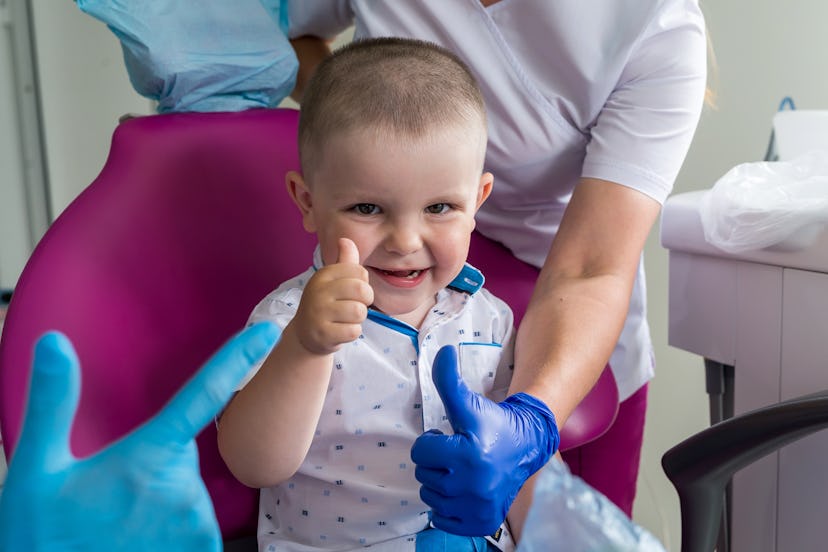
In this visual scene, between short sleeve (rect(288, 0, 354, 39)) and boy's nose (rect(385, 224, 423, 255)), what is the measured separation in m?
0.52

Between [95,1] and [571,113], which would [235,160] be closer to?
[95,1]

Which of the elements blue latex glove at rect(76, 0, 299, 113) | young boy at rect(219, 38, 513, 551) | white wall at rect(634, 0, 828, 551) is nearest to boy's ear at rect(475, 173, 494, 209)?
young boy at rect(219, 38, 513, 551)

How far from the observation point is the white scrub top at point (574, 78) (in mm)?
1104

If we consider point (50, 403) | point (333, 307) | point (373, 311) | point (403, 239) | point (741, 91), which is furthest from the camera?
point (741, 91)

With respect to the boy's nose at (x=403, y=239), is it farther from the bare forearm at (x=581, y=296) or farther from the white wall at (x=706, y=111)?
the white wall at (x=706, y=111)

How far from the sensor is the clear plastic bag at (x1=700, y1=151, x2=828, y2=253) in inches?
43.5

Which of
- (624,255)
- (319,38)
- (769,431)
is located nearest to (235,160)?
(319,38)

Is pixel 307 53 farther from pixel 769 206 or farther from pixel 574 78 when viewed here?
pixel 769 206

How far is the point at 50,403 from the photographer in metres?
0.47

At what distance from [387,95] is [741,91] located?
3.97 feet

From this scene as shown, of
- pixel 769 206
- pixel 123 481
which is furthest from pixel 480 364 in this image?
pixel 123 481

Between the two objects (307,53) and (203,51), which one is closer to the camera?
(203,51)

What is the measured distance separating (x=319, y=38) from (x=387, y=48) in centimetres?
44

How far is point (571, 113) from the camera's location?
1.16m
